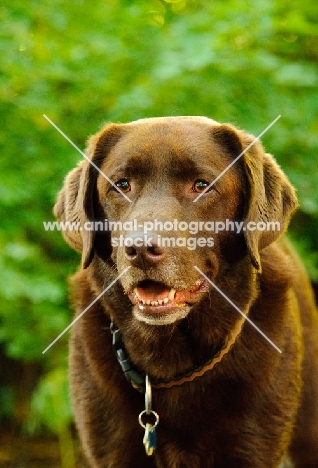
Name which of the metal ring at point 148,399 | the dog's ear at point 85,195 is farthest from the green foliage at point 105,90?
the metal ring at point 148,399

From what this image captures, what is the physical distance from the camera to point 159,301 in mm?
2865

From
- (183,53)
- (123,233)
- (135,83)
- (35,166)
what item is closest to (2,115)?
(35,166)

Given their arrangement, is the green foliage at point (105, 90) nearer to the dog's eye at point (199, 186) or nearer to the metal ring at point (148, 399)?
the dog's eye at point (199, 186)

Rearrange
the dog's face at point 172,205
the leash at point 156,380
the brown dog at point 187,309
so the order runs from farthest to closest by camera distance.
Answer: the leash at point 156,380, the brown dog at point 187,309, the dog's face at point 172,205

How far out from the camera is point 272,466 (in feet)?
10.3

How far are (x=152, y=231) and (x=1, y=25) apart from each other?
2.21 metres

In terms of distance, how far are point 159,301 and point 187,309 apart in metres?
0.13

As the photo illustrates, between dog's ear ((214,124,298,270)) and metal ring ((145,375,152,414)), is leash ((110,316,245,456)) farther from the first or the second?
dog's ear ((214,124,298,270))

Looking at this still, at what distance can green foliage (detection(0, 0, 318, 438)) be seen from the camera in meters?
4.30

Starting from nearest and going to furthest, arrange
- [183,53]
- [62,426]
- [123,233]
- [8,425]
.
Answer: [123,233] < [183,53] < [62,426] < [8,425]

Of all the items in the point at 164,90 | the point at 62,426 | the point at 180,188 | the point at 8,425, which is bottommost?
the point at 8,425

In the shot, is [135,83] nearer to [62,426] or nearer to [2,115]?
[2,115]

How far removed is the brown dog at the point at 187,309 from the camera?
294 centimetres

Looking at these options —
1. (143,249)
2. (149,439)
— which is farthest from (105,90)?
(149,439)
